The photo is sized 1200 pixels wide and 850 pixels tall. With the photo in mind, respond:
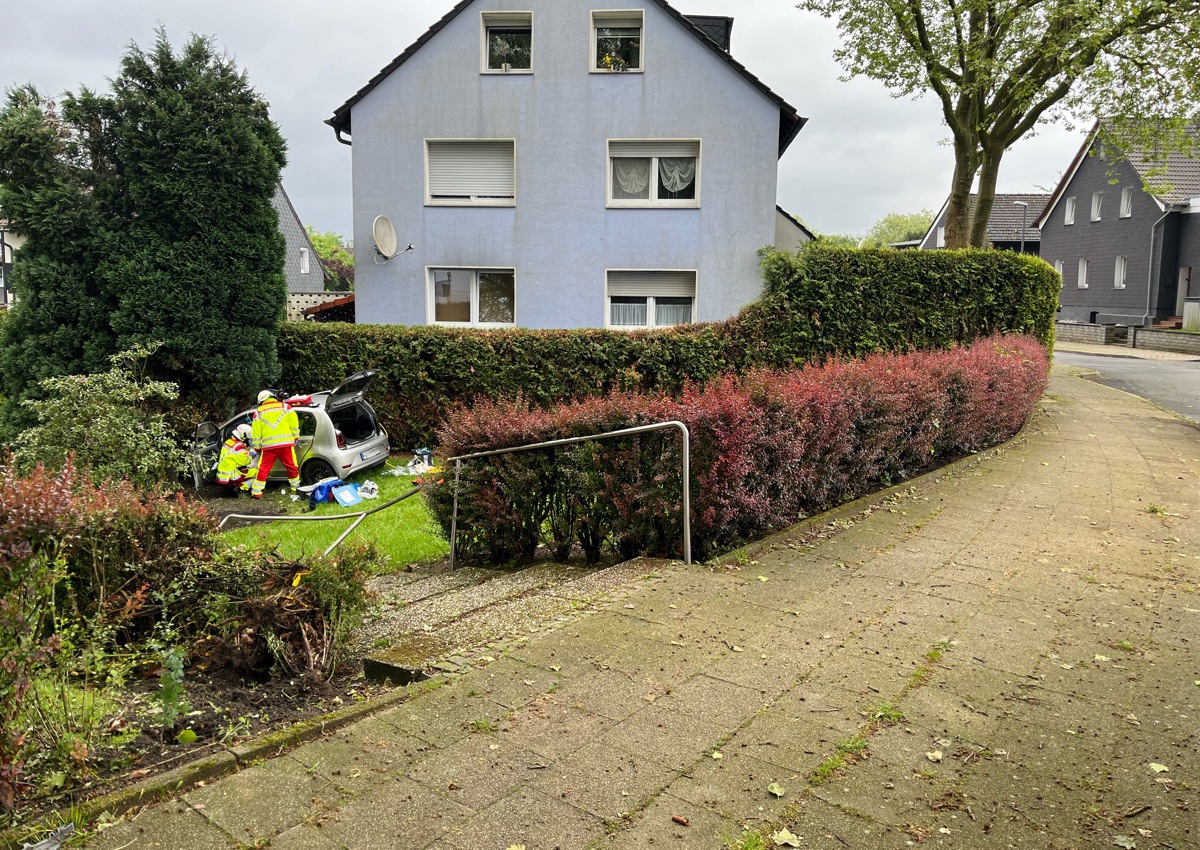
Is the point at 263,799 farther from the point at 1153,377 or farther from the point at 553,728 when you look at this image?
the point at 1153,377

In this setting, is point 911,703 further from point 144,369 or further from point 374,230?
point 374,230

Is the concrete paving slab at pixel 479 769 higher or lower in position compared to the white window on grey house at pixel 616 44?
lower

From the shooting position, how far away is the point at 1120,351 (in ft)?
110

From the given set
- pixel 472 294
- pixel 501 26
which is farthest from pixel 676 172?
pixel 472 294

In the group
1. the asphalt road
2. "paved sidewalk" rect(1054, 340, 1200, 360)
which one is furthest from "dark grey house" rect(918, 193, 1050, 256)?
the asphalt road

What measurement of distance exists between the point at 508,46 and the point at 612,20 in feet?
8.00

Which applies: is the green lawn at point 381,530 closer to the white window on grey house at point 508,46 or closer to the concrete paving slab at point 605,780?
the concrete paving slab at point 605,780

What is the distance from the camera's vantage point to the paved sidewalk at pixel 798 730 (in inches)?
121

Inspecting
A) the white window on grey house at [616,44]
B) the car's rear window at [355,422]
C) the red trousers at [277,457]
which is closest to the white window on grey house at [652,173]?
the white window on grey house at [616,44]

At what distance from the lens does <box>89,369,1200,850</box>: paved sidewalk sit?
3064mm

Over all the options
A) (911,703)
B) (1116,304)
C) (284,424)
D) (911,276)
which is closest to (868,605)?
(911,703)

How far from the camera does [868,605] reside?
540cm

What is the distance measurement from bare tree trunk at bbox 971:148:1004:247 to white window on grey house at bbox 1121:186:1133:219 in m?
26.3

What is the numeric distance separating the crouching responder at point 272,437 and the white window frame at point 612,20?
11.4m
